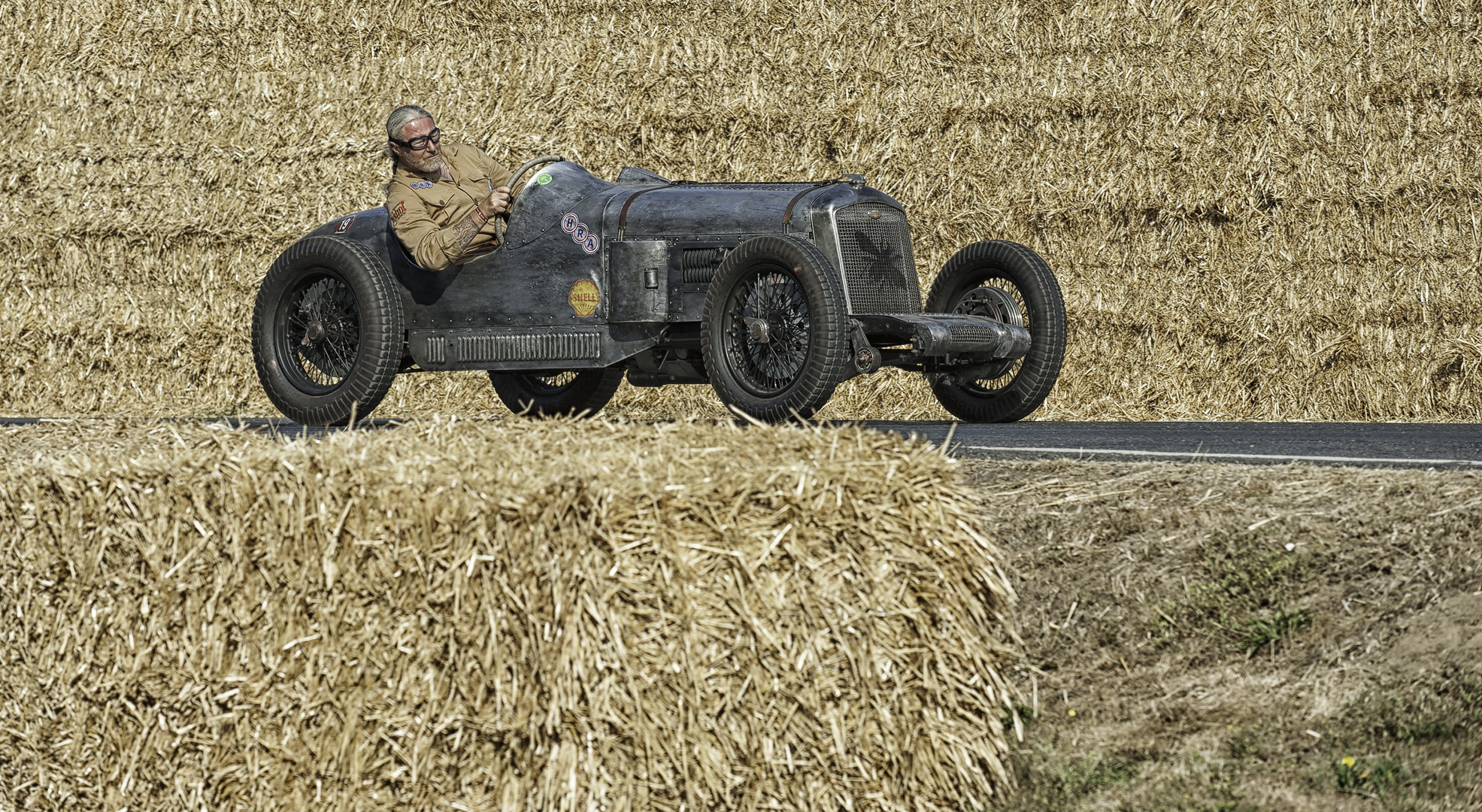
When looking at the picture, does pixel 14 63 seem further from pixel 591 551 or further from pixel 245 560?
pixel 591 551

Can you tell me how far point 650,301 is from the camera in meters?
8.46

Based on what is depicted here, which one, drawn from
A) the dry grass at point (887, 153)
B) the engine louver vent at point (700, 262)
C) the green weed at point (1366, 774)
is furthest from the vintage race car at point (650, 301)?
the green weed at point (1366, 774)

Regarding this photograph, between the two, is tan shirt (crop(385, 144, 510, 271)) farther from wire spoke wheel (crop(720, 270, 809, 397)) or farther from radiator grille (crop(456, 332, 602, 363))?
wire spoke wheel (crop(720, 270, 809, 397))

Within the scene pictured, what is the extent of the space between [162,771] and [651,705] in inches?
65.4

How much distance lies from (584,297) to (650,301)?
1.26 feet

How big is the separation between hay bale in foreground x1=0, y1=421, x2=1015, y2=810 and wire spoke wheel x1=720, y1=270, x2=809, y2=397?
2805 mm

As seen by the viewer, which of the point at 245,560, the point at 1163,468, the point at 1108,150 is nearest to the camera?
the point at 245,560

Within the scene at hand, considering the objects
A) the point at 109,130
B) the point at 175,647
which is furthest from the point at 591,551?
the point at 109,130

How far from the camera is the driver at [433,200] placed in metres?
8.55

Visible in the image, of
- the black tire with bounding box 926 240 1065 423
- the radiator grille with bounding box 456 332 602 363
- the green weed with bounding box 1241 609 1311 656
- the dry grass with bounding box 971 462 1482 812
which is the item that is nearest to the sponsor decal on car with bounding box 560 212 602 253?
the radiator grille with bounding box 456 332 602 363

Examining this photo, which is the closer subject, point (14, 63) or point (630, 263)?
point (630, 263)

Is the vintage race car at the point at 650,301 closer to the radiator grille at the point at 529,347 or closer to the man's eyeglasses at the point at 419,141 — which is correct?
the radiator grille at the point at 529,347

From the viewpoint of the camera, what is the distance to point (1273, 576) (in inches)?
197

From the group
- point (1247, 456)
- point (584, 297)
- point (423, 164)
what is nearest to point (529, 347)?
point (584, 297)
